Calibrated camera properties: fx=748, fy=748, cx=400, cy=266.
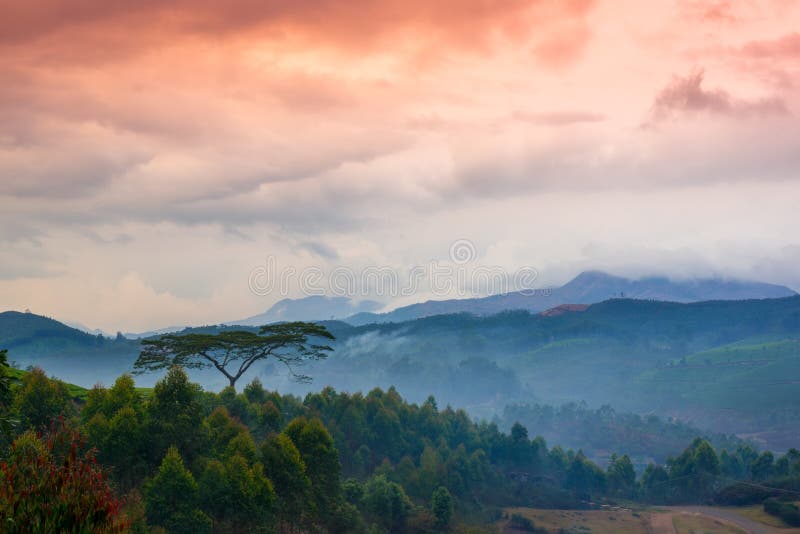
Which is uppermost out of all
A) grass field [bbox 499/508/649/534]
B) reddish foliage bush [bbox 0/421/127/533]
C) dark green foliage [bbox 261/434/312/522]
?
reddish foliage bush [bbox 0/421/127/533]

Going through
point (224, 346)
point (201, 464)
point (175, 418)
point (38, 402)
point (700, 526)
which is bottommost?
point (700, 526)

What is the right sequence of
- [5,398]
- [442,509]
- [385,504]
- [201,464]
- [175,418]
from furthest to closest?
[442,509] < [385,504] < [201,464] < [175,418] < [5,398]

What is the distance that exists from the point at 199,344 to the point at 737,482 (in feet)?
495

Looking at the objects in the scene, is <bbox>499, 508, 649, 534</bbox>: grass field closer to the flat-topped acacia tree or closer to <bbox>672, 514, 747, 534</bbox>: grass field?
<bbox>672, 514, 747, 534</bbox>: grass field

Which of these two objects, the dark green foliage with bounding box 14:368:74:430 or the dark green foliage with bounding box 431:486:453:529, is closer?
the dark green foliage with bounding box 14:368:74:430

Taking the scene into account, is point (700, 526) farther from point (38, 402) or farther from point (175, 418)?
point (38, 402)

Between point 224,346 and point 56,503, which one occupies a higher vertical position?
point 224,346

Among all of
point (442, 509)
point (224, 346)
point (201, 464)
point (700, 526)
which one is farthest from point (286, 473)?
point (700, 526)

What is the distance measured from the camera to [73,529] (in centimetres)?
3562

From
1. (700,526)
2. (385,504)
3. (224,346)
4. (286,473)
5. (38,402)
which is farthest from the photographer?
(700,526)

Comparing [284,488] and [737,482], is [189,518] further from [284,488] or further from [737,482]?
[737,482]

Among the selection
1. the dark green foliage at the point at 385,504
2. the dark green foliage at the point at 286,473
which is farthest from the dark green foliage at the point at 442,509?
the dark green foliage at the point at 286,473

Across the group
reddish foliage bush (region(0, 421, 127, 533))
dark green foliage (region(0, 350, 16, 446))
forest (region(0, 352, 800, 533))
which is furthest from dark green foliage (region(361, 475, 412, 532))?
reddish foliage bush (region(0, 421, 127, 533))

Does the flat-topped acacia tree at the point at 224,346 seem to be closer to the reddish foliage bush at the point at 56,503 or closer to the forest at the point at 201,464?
the forest at the point at 201,464
